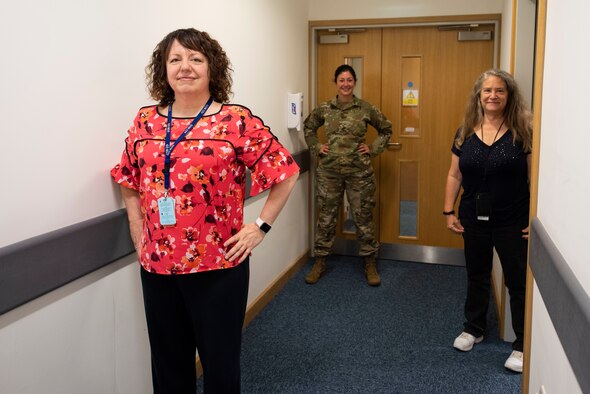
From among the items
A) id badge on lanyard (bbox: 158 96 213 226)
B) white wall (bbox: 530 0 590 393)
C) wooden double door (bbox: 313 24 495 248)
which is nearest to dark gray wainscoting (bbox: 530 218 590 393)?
white wall (bbox: 530 0 590 393)

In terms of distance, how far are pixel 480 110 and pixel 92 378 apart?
205 cm

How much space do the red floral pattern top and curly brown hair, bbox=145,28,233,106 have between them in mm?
84

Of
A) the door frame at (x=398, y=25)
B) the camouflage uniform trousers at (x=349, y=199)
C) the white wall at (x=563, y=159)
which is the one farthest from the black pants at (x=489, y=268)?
the door frame at (x=398, y=25)

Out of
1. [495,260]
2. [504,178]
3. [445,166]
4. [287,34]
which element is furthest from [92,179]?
[445,166]

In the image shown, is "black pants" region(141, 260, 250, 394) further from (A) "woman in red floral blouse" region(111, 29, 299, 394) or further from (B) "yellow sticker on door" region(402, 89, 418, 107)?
(B) "yellow sticker on door" region(402, 89, 418, 107)

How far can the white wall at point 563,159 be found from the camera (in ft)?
3.59

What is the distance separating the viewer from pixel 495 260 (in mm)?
3705

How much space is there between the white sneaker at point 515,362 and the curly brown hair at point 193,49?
1.87 meters

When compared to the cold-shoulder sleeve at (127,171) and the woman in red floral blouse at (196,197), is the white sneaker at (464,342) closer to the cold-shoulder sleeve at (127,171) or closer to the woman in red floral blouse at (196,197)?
the woman in red floral blouse at (196,197)

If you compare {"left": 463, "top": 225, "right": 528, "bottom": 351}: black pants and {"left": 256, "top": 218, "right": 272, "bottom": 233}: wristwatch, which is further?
{"left": 463, "top": 225, "right": 528, "bottom": 351}: black pants

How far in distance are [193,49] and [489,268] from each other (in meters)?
1.89

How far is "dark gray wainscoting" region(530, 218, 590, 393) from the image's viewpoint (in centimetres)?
103

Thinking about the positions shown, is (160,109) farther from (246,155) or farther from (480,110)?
(480,110)

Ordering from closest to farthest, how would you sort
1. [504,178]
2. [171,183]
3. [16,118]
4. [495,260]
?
[16,118] < [171,183] < [504,178] < [495,260]
